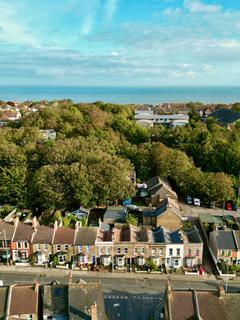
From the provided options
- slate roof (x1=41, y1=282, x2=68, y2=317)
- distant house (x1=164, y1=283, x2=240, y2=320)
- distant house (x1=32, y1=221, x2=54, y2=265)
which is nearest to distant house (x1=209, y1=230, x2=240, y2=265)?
distant house (x1=164, y1=283, x2=240, y2=320)

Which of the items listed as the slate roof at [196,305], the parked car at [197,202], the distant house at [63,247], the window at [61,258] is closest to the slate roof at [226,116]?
the parked car at [197,202]

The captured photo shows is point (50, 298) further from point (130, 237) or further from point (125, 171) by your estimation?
point (125, 171)

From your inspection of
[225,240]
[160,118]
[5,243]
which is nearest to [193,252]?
[225,240]

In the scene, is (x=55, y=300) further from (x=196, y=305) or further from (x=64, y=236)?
(x=64, y=236)

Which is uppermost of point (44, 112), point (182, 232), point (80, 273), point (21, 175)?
point (44, 112)

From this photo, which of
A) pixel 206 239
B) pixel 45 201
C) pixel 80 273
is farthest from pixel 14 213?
pixel 206 239

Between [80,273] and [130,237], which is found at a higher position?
[130,237]

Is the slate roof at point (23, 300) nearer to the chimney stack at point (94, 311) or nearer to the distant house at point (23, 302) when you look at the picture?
the distant house at point (23, 302)
